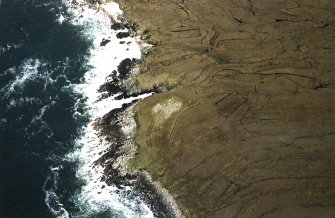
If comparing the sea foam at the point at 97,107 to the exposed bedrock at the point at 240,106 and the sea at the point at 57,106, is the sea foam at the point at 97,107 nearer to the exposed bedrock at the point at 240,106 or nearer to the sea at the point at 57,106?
the sea at the point at 57,106

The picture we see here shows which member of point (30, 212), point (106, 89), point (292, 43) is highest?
point (292, 43)

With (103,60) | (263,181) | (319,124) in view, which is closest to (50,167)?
(103,60)

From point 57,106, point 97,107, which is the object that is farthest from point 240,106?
point 57,106

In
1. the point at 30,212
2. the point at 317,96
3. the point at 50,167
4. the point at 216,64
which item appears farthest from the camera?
the point at 216,64

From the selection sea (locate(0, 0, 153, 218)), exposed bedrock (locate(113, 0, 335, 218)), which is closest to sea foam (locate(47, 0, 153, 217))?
sea (locate(0, 0, 153, 218))

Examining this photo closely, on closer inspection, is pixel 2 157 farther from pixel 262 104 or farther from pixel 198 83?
pixel 262 104

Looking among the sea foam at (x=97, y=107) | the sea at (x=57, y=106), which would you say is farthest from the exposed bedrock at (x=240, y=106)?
the sea at (x=57, y=106)

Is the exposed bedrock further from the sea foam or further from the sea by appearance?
the sea
